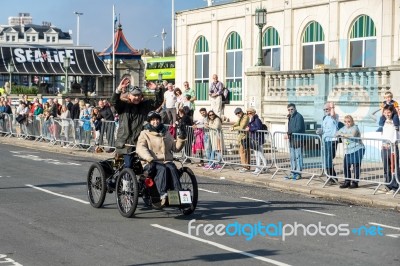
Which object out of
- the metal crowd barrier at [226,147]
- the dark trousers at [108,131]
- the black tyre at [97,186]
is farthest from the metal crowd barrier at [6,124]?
the black tyre at [97,186]

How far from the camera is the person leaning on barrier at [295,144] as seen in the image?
1739 centimetres

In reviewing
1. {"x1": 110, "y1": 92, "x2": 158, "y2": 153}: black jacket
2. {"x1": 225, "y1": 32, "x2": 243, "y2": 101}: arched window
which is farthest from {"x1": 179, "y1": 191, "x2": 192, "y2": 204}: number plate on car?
{"x1": 225, "y1": 32, "x2": 243, "y2": 101}: arched window

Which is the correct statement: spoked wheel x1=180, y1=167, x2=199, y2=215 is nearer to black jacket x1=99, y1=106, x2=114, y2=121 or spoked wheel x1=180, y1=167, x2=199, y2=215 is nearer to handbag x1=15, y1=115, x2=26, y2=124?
black jacket x1=99, y1=106, x2=114, y2=121

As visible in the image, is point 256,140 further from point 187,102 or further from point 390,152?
point 187,102

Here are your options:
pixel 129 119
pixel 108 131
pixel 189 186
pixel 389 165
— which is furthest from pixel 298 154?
pixel 108 131

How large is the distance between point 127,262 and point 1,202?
18.0ft

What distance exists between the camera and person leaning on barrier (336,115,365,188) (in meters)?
15.7

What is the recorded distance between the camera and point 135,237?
10203 mm

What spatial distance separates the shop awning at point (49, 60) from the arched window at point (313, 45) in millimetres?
41209

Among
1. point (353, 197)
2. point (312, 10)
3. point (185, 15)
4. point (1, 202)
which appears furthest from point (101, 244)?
point (185, 15)

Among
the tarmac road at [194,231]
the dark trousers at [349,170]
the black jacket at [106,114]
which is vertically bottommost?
the tarmac road at [194,231]

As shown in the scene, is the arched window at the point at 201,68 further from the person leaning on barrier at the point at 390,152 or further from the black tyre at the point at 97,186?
the black tyre at the point at 97,186

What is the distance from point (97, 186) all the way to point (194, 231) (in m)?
2.74

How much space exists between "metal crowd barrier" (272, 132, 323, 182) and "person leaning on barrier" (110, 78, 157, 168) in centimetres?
568
